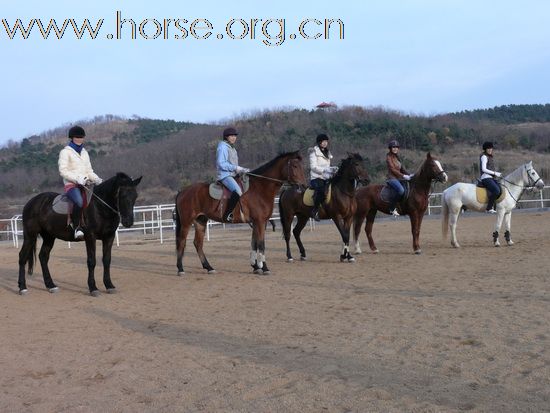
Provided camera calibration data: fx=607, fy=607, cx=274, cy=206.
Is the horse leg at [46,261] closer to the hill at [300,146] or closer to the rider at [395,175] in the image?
the rider at [395,175]

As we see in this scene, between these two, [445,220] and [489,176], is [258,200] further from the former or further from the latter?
[489,176]

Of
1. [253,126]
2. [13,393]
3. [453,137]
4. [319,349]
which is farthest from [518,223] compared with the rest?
[253,126]

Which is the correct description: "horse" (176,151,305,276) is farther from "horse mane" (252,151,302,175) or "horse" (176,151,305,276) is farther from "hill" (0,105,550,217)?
"hill" (0,105,550,217)

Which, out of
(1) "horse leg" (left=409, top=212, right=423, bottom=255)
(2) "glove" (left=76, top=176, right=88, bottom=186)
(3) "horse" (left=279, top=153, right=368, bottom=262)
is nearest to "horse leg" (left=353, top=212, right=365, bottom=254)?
(1) "horse leg" (left=409, top=212, right=423, bottom=255)

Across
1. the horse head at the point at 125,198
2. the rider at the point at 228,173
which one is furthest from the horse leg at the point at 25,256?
the rider at the point at 228,173

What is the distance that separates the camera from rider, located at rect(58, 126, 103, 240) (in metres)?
9.58

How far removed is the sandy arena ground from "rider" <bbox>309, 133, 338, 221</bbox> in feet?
5.18

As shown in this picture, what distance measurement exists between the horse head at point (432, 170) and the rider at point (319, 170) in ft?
7.27

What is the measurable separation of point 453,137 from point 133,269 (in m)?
54.0

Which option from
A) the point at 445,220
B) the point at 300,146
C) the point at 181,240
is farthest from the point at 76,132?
the point at 300,146

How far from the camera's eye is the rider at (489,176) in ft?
46.2

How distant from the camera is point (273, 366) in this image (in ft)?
16.5

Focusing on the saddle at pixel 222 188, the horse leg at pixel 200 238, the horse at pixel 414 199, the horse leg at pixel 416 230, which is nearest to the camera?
the saddle at pixel 222 188

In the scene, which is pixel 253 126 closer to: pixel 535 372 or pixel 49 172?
pixel 49 172
